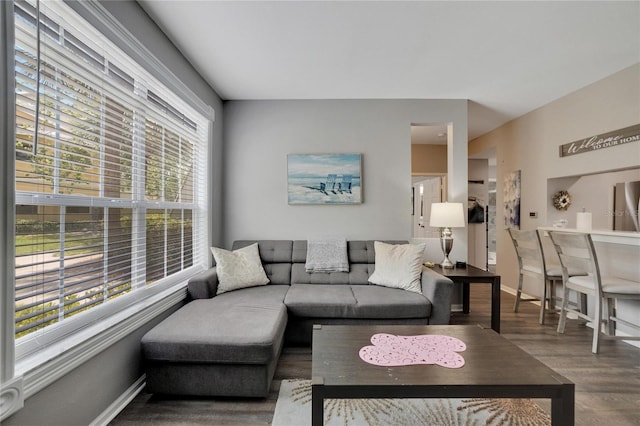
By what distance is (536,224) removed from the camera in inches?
152

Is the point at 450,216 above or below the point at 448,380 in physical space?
above

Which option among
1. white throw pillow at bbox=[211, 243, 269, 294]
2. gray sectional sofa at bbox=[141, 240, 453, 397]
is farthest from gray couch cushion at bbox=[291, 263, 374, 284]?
white throw pillow at bbox=[211, 243, 269, 294]

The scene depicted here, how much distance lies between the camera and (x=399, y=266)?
9.49 ft

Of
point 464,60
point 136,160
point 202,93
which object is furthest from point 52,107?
point 464,60

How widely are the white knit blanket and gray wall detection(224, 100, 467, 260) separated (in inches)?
10.6

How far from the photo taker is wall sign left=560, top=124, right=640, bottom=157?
273cm

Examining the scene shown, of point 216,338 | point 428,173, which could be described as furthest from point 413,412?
point 428,173

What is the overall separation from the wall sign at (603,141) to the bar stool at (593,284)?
3.61 ft

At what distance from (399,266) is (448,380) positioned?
62.9 inches

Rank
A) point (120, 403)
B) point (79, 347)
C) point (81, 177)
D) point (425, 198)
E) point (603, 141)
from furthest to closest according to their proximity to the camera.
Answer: point (425, 198)
point (603, 141)
point (120, 403)
point (81, 177)
point (79, 347)

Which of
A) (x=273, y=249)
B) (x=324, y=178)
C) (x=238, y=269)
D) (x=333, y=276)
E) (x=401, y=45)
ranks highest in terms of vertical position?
(x=401, y=45)

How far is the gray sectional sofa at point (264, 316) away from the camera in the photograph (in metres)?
1.78

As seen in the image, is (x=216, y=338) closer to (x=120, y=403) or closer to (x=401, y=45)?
(x=120, y=403)

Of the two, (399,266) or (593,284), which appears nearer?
(593,284)
